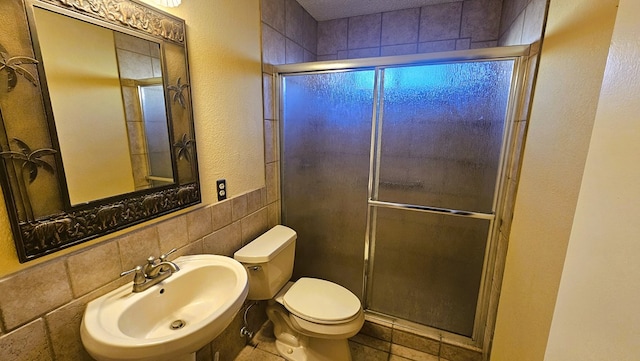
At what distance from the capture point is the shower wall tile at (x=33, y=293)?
2.25 feet

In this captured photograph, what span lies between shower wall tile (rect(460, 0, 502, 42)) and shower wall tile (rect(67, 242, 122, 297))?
2476 millimetres

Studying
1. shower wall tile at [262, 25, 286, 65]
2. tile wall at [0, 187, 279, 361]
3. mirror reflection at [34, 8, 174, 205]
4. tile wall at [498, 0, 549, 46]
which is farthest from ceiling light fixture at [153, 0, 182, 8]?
tile wall at [498, 0, 549, 46]

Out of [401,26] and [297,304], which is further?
[401,26]

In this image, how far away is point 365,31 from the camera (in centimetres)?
210

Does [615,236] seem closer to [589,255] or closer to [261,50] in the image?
[589,255]

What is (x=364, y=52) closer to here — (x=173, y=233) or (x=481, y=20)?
(x=481, y=20)

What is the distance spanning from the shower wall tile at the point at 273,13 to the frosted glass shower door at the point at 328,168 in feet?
1.12

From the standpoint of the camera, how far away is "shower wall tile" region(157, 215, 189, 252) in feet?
3.54

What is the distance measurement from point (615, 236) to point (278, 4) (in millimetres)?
1926

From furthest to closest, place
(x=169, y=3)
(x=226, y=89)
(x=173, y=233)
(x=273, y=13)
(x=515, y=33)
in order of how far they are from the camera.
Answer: (x=273, y=13), (x=515, y=33), (x=226, y=89), (x=173, y=233), (x=169, y=3)

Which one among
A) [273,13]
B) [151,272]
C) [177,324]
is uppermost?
[273,13]

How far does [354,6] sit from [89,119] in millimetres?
1861

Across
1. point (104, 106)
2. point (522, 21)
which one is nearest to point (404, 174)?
point (522, 21)

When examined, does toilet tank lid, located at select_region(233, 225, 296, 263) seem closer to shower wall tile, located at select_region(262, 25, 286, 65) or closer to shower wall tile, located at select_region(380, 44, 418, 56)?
shower wall tile, located at select_region(262, 25, 286, 65)
